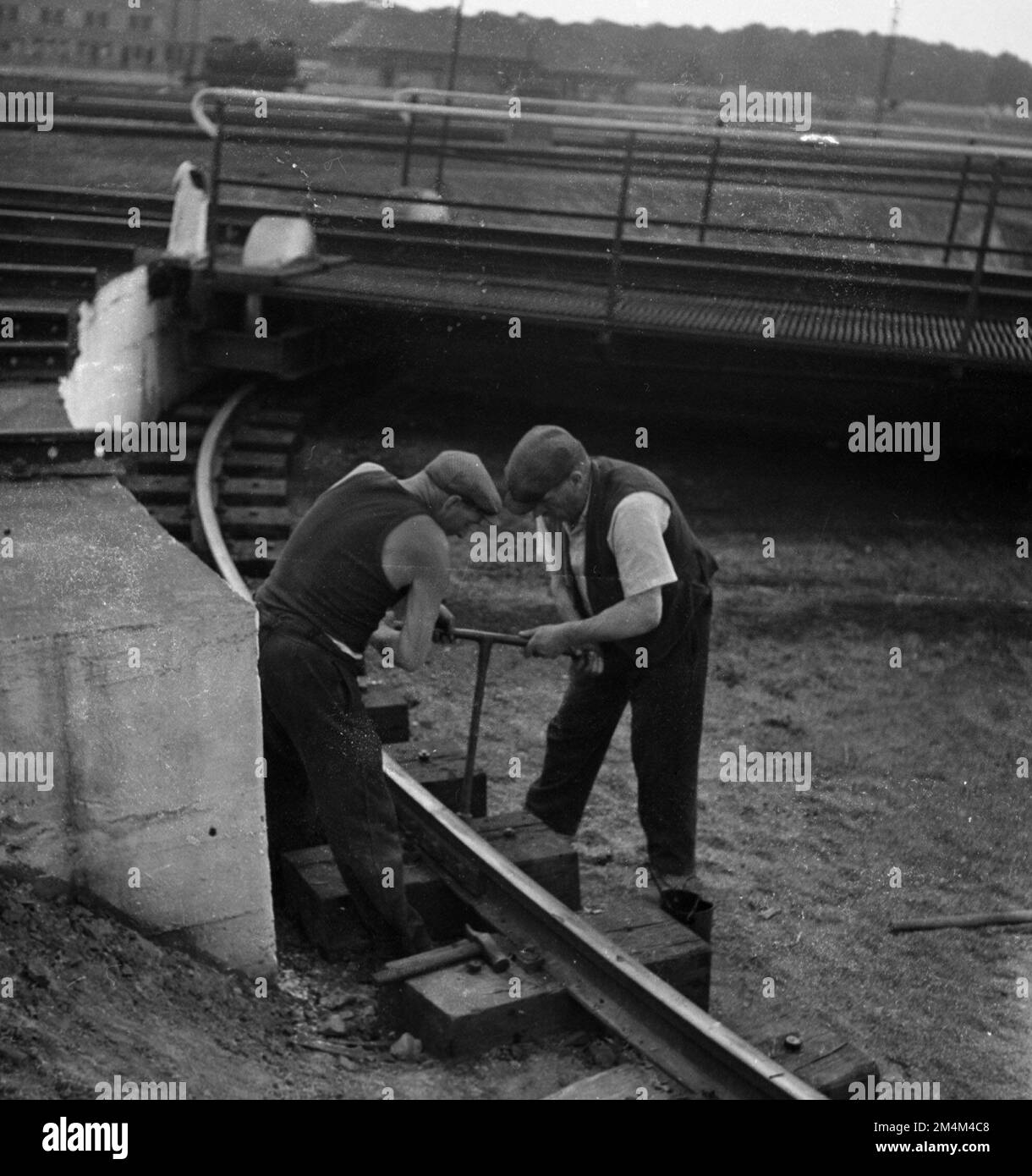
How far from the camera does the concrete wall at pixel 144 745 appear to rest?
426cm

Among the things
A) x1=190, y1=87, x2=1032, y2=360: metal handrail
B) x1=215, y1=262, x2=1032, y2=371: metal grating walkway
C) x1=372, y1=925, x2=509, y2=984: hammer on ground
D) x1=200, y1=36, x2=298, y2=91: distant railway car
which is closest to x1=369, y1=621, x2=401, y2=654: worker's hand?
x1=372, y1=925, x2=509, y2=984: hammer on ground

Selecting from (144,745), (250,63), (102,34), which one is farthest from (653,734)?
(102,34)

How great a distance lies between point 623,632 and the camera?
563cm

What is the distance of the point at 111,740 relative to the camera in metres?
4.34

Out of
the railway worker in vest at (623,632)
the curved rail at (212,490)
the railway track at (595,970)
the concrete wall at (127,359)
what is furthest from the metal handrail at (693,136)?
the railway track at (595,970)

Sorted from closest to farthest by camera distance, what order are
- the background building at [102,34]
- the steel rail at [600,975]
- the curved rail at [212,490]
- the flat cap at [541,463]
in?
the steel rail at [600,975]
the flat cap at [541,463]
the curved rail at [212,490]
the background building at [102,34]

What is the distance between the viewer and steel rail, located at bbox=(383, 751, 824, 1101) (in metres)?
4.11

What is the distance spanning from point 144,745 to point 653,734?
2.28 m

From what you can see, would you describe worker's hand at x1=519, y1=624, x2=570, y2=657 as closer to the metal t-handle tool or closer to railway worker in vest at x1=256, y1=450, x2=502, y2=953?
the metal t-handle tool

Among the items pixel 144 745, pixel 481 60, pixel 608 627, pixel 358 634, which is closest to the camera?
pixel 144 745

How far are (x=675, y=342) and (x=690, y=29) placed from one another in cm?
1265

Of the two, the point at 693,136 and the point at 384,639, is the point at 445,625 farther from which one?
the point at 693,136

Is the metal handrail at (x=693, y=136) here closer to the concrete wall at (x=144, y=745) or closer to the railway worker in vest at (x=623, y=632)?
the railway worker in vest at (x=623, y=632)

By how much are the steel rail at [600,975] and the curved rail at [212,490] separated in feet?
7.88
